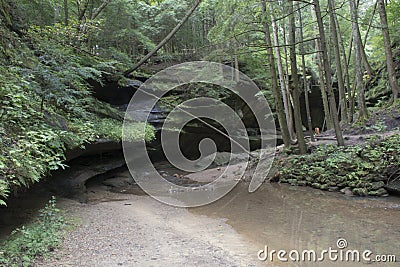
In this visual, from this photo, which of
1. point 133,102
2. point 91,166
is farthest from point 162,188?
point 133,102

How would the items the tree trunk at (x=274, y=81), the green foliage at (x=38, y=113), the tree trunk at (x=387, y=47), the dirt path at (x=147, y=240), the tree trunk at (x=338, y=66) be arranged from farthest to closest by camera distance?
the tree trunk at (x=338, y=66) → the tree trunk at (x=274, y=81) → the tree trunk at (x=387, y=47) → the green foliage at (x=38, y=113) → the dirt path at (x=147, y=240)

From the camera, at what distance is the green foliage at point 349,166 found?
8492 mm

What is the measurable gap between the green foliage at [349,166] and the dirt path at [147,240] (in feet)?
15.1

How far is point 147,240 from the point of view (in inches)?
209

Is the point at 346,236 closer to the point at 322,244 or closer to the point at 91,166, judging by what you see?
the point at 322,244

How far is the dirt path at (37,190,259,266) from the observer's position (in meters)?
4.36

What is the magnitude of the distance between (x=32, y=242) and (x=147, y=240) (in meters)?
1.85

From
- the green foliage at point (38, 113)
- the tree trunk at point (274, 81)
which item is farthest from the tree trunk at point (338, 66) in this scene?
the green foliage at point (38, 113)

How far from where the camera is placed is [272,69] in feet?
39.8

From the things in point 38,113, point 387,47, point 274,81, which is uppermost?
point 387,47

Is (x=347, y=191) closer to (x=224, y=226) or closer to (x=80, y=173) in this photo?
(x=224, y=226)

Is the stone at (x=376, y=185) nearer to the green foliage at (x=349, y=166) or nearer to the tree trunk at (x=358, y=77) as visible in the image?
the green foliage at (x=349, y=166)

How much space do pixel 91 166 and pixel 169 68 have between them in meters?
8.27

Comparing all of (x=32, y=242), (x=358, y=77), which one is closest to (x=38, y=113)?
(x=32, y=242)
